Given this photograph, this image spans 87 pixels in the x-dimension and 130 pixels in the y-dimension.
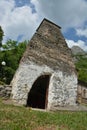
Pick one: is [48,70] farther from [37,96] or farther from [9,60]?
[9,60]

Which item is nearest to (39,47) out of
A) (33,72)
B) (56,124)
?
(33,72)

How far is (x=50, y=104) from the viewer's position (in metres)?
17.7

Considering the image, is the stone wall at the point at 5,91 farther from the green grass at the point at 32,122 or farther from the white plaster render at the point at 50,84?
the green grass at the point at 32,122

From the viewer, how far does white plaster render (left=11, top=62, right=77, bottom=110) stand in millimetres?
16506

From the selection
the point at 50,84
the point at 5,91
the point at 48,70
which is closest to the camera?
the point at 5,91

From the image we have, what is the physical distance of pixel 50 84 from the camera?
1814cm

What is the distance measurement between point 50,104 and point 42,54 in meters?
3.28

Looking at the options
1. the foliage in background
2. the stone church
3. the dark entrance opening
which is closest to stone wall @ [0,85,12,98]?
the stone church

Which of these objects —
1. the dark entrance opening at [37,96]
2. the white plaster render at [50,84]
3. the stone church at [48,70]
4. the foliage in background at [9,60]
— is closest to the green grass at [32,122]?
the white plaster render at [50,84]

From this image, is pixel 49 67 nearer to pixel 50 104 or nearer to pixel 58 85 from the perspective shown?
pixel 58 85

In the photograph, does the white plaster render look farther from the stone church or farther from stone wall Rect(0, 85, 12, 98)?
stone wall Rect(0, 85, 12, 98)

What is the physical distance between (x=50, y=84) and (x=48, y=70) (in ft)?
3.02

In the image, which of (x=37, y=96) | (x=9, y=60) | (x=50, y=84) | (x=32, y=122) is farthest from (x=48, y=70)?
(x=9, y=60)

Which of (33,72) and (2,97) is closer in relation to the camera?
(2,97)
